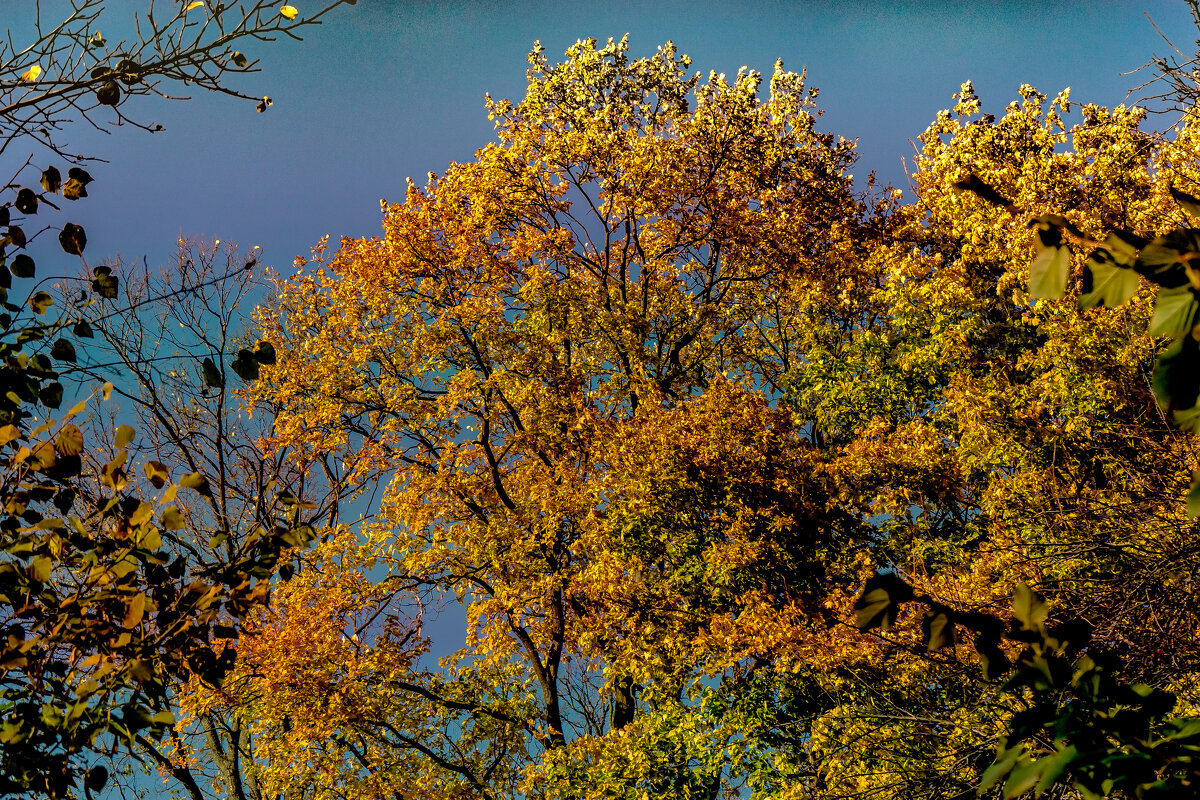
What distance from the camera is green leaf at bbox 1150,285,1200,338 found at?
1.86 m

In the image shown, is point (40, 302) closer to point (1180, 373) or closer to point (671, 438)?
point (1180, 373)

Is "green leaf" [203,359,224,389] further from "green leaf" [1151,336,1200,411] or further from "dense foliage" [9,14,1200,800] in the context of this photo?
"dense foliage" [9,14,1200,800]

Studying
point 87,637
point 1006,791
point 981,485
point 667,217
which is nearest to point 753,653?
point 981,485

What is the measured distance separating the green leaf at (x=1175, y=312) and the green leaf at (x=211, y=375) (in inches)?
138

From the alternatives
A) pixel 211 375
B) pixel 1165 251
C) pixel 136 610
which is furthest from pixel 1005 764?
pixel 211 375

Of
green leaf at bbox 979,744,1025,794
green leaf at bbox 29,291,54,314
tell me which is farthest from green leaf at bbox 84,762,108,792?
green leaf at bbox 979,744,1025,794

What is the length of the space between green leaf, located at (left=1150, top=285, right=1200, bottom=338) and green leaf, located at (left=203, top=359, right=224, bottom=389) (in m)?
3.51

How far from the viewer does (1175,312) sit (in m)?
1.88

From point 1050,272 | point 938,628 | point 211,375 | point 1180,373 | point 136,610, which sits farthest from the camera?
point 211,375

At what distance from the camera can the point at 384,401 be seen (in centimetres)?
1803

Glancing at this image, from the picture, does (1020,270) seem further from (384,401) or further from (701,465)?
(384,401)

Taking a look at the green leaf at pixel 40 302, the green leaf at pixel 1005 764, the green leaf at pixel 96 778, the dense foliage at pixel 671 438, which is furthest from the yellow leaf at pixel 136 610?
the dense foliage at pixel 671 438

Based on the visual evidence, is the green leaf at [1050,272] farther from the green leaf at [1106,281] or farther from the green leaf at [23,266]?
the green leaf at [23,266]

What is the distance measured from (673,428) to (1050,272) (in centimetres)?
1431
